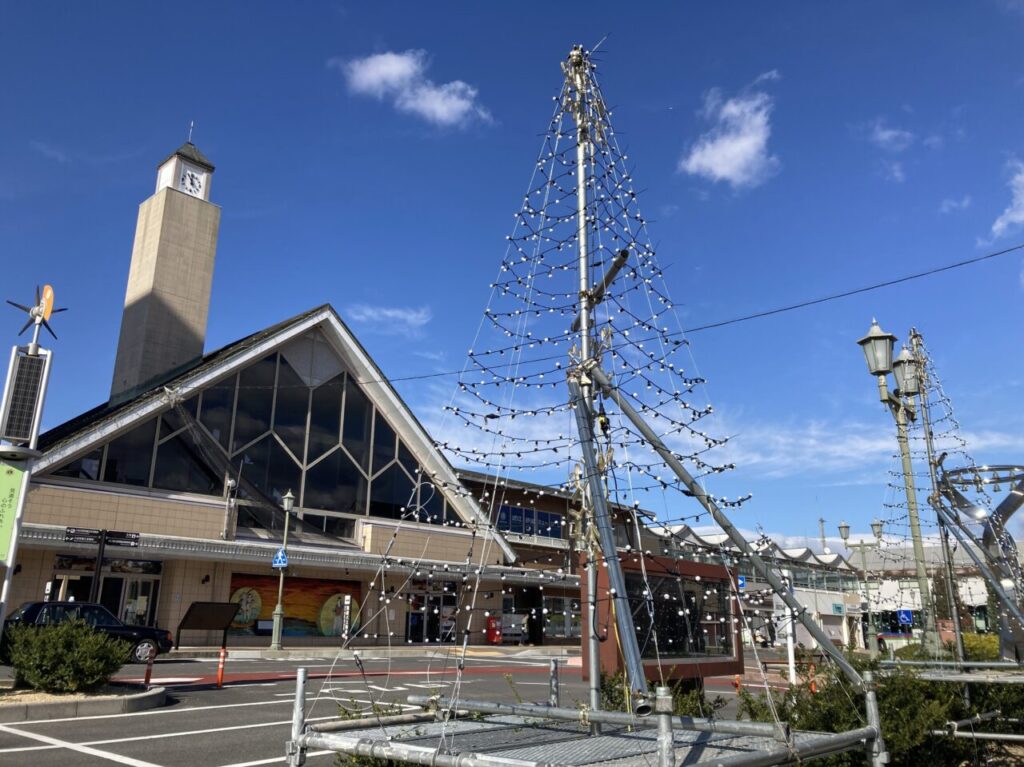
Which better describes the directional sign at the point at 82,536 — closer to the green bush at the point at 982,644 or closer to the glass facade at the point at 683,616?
the glass facade at the point at 683,616

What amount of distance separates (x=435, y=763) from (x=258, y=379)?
28974 mm

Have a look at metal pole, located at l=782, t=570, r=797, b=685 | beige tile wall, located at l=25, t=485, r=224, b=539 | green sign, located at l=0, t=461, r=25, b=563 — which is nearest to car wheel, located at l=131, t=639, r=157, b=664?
beige tile wall, located at l=25, t=485, r=224, b=539

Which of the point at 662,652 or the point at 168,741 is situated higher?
the point at 662,652

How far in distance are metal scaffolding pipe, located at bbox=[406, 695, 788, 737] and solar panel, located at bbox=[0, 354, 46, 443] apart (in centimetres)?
1193

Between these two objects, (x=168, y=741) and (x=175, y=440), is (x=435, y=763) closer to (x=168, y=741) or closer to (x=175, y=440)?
(x=168, y=741)

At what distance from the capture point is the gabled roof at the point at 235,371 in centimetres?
2553

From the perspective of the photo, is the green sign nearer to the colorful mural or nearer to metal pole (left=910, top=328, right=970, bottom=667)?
metal pole (left=910, top=328, right=970, bottom=667)

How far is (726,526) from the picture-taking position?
5.61m

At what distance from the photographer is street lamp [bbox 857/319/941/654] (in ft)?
37.4

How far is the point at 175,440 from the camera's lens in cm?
2775

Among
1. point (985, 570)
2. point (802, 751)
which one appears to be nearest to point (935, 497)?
point (985, 570)

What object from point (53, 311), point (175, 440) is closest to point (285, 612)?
point (175, 440)

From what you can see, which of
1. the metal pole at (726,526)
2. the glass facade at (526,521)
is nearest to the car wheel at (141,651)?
the metal pole at (726,526)

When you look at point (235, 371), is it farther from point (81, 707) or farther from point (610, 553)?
point (610, 553)
